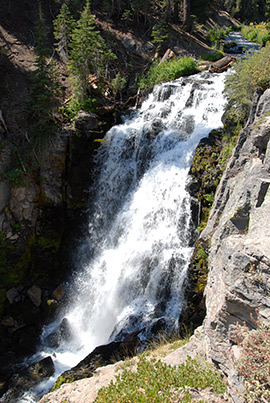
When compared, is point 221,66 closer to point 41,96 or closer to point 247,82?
→ point 247,82

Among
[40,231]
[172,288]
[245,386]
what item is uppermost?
[245,386]

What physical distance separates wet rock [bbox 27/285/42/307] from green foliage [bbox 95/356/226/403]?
7.60 m

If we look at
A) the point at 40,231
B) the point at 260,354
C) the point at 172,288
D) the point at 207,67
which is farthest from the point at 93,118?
the point at 260,354

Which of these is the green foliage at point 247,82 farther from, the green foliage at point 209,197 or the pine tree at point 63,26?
the pine tree at point 63,26

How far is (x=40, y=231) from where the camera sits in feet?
45.7

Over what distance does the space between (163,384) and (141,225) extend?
302 inches

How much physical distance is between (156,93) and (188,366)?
47.5ft

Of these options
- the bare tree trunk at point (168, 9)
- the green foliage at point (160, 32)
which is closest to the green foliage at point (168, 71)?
the green foliage at point (160, 32)

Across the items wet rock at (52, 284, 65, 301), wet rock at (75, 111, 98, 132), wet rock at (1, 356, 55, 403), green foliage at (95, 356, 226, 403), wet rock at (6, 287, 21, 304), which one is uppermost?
wet rock at (75, 111, 98, 132)

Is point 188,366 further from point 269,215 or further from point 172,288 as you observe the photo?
point 172,288

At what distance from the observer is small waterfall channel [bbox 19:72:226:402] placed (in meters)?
10.4

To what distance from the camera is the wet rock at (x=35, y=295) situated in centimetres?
1246

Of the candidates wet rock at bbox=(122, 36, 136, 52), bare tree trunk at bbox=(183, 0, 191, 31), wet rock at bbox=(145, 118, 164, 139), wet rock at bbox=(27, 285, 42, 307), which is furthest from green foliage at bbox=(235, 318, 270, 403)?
bare tree trunk at bbox=(183, 0, 191, 31)

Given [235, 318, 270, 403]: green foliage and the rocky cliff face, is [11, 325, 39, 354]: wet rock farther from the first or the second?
[235, 318, 270, 403]: green foliage
